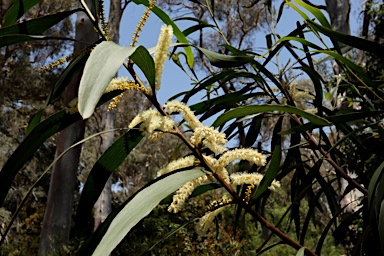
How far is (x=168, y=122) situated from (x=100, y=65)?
0.49 ft

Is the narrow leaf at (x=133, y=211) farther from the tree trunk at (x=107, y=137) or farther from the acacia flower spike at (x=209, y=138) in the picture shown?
the tree trunk at (x=107, y=137)

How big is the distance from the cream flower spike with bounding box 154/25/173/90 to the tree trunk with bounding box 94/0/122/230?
225 inches

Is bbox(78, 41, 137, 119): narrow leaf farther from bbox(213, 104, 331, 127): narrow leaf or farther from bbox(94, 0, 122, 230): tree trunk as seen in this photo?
bbox(94, 0, 122, 230): tree trunk

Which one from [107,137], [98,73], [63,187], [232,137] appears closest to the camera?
[98,73]

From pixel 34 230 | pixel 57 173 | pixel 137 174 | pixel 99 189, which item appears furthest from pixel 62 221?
pixel 137 174

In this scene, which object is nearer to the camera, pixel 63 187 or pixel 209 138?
pixel 209 138

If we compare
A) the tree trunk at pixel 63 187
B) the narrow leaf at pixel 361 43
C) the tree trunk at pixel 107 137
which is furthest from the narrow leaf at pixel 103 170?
the tree trunk at pixel 107 137

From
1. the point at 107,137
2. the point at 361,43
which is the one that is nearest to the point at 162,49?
the point at 361,43

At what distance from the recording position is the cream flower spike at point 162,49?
0.46 meters

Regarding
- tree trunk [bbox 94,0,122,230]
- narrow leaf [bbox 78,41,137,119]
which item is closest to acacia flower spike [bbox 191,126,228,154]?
narrow leaf [bbox 78,41,137,119]

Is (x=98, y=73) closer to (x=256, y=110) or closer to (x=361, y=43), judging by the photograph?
(x=256, y=110)

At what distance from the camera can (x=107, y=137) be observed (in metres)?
6.32

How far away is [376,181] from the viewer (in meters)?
0.55

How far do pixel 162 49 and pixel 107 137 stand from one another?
597 cm
